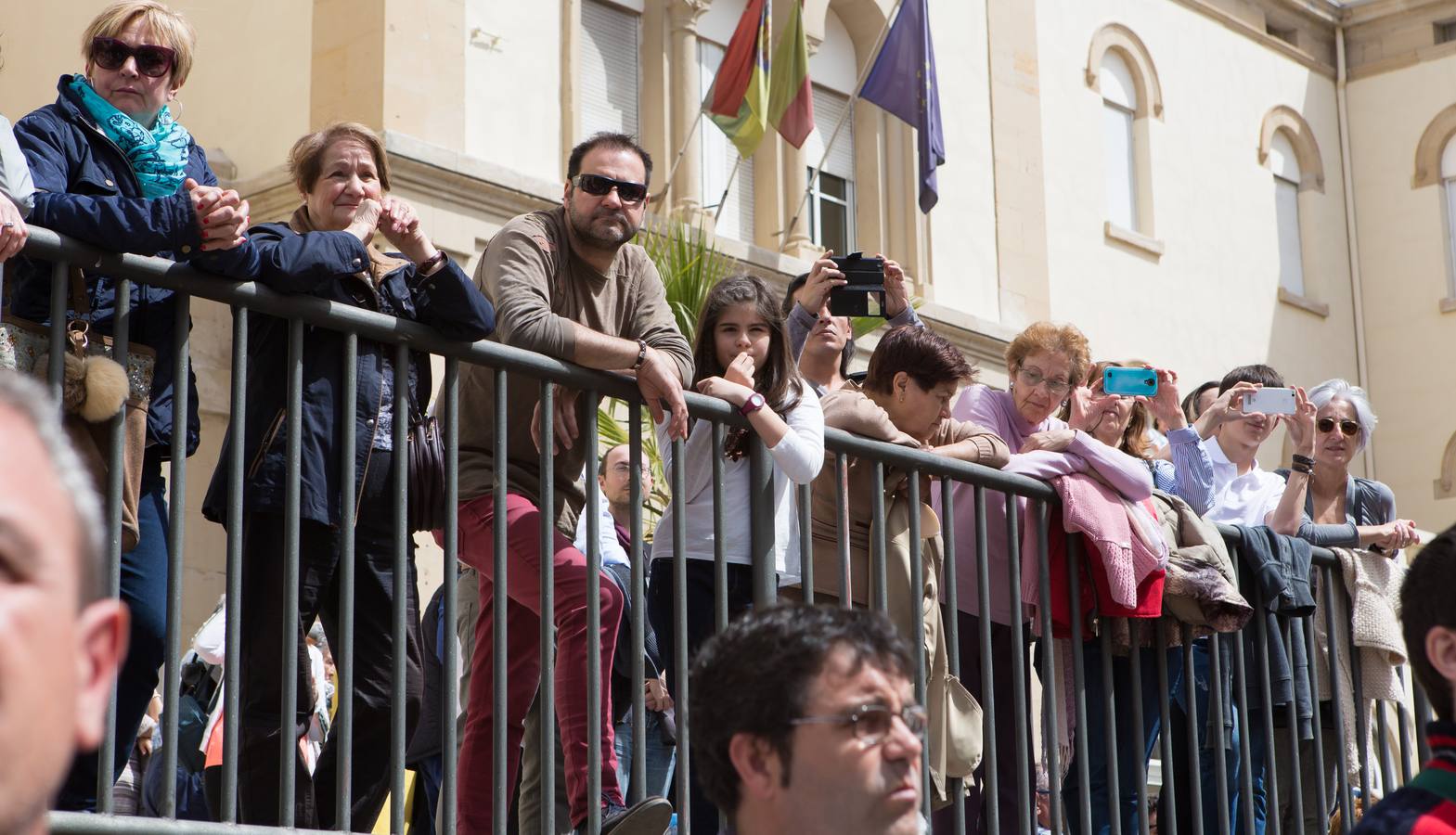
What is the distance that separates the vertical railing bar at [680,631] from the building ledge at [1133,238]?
15.4 metres

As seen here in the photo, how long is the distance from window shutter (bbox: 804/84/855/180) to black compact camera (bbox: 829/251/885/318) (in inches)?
425

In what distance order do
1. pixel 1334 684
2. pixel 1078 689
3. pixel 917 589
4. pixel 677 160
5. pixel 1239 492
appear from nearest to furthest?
pixel 917 589 → pixel 1078 689 → pixel 1334 684 → pixel 1239 492 → pixel 677 160

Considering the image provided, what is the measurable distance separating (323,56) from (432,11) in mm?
811

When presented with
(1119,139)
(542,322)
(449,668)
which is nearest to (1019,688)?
(542,322)

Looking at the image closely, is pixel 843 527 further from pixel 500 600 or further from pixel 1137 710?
pixel 1137 710

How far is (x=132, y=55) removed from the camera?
4523mm

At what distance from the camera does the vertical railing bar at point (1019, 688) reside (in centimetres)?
568

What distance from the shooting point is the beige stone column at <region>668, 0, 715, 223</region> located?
15320 mm

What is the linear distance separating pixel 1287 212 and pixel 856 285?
17952 millimetres

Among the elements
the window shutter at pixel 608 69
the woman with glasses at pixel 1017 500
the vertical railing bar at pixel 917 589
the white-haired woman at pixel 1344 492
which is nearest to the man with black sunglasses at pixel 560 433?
the vertical railing bar at pixel 917 589

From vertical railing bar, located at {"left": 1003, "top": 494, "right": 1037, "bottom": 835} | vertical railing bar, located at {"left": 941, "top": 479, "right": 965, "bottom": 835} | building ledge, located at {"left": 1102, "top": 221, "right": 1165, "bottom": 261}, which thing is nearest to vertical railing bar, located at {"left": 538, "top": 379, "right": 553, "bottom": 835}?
vertical railing bar, located at {"left": 941, "top": 479, "right": 965, "bottom": 835}

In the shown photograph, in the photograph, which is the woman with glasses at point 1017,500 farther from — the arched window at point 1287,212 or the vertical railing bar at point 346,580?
the arched window at point 1287,212

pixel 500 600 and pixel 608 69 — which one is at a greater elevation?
pixel 608 69

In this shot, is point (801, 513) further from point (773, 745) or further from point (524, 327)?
point (773, 745)
